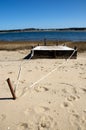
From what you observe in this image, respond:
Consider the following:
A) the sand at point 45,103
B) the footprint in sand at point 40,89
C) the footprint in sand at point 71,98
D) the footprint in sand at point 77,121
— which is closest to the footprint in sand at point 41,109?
the sand at point 45,103

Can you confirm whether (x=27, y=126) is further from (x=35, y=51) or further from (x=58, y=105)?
(x=35, y=51)

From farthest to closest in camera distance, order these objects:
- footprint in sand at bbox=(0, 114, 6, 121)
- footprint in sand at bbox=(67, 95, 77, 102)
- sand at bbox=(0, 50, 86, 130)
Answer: footprint in sand at bbox=(67, 95, 77, 102), footprint in sand at bbox=(0, 114, 6, 121), sand at bbox=(0, 50, 86, 130)

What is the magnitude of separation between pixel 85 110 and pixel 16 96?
1.87 meters

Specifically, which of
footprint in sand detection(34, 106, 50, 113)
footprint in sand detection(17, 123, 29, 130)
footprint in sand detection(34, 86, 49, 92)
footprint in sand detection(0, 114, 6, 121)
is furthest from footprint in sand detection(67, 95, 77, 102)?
footprint in sand detection(0, 114, 6, 121)

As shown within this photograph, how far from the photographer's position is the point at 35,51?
42.7 ft

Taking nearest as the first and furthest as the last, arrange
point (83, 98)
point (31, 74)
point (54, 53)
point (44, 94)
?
point (83, 98) < point (44, 94) < point (31, 74) < point (54, 53)

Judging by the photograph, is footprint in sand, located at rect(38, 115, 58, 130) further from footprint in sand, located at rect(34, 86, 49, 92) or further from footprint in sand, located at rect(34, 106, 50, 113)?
footprint in sand, located at rect(34, 86, 49, 92)

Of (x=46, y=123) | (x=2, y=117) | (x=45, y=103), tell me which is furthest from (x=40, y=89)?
(x=46, y=123)

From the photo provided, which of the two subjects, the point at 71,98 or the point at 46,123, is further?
the point at 71,98

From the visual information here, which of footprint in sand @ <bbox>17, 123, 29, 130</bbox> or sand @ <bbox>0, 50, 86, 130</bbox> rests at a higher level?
footprint in sand @ <bbox>17, 123, 29, 130</bbox>

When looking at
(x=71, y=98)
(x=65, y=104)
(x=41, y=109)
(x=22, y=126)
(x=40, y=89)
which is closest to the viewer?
(x=22, y=126)

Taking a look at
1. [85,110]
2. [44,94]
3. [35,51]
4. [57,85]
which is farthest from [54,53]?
[85,110]

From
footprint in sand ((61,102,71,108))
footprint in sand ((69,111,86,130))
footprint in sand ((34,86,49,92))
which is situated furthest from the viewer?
footprint in sand ((34,86,49,92))

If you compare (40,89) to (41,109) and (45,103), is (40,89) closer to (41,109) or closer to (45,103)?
(45,103)
